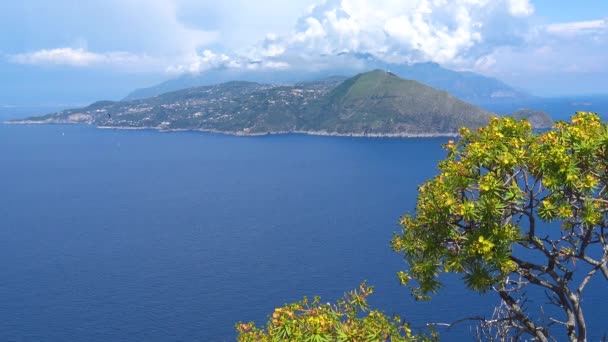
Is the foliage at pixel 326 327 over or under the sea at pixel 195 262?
over

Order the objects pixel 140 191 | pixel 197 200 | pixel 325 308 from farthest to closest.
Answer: pixel 140 191
pixel 197 200
pixel 325 308

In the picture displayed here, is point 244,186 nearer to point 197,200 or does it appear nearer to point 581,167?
point 197,200

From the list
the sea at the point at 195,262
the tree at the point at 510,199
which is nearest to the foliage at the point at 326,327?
the tree at the point at 510,199

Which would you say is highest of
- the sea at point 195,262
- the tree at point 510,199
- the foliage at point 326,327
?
the tree at point 510,199

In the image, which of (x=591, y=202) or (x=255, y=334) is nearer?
(x=591, y=202)

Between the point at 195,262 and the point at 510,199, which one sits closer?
the point at 510,199

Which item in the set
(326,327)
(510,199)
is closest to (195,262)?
(326,327)

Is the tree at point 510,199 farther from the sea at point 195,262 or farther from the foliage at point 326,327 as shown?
the sea at point 195,262

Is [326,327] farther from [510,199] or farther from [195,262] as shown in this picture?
[195,262]

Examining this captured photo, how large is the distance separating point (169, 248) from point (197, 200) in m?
48.6

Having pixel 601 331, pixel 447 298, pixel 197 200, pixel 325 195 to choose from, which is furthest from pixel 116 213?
pixel 601 331

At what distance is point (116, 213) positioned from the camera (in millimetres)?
145375

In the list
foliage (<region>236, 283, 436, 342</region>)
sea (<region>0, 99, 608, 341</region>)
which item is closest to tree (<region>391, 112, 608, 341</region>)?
foliage (<region>236, 283, 436, 342</region>)

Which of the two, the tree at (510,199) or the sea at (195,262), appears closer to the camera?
the tree at (510,199)
